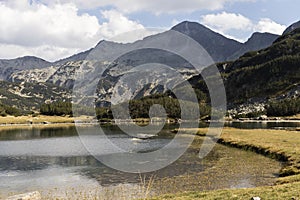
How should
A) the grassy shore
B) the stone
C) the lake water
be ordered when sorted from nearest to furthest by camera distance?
1. the grassy shore
2. the stone
3. the lake water

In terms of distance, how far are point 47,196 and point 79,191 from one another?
12.8ft

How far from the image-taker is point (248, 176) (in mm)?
45719

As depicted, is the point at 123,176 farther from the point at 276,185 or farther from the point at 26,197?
the point at 276,185

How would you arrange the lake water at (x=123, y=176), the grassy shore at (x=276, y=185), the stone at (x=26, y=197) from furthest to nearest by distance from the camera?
the lake water at (x=123, y=176), the stone at (x=26, y=197), the grassy shore at (x=276, y=185)

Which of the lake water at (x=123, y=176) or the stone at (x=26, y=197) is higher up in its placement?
the stone at (x=26, y=197)

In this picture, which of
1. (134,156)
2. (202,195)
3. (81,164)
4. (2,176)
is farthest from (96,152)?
(202,195)

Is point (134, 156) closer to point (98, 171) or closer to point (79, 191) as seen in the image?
point (98, 171)

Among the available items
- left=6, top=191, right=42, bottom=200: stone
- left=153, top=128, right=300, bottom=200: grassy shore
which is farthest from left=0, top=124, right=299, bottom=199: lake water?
left=6, top=191, right=42, bottom=200: stone

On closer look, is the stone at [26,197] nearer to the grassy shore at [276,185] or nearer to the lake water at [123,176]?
the lake water at [123,176]

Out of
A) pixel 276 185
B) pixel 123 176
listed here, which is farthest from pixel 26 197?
pixel 276 185

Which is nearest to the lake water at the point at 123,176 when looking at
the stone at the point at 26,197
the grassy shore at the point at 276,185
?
the grassy shore at the point at 276,185

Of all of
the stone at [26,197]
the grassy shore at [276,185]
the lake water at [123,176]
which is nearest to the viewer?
the grassy shore at [276,185]

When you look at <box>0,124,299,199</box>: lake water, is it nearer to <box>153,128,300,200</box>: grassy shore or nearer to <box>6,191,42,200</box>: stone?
<box>153,128,300,200</box>: grassy shore

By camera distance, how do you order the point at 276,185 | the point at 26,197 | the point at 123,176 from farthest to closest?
the point at 123,176
the point at 276,185
the point at 26,197
